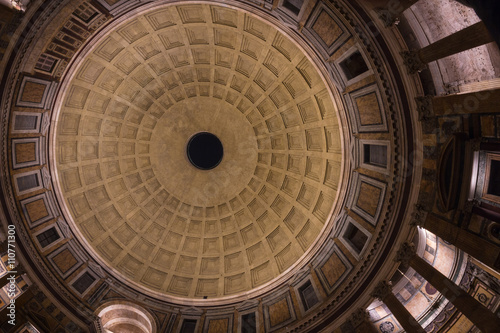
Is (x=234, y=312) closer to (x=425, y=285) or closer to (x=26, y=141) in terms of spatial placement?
(x=425, y=285)

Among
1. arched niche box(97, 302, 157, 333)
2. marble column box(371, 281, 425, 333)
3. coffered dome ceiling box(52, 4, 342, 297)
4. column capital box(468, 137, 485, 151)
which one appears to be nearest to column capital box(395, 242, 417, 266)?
marble column box(371, 281, 425, 333)

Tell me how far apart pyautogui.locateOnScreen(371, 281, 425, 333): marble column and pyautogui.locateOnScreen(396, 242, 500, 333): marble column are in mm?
1737

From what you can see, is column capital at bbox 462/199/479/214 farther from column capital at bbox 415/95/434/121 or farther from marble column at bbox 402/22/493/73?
marble column at bbox 402/22/493/73

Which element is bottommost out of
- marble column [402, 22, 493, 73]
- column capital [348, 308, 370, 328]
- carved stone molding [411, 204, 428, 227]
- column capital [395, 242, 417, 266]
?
column capital [348, 308, 370, 328]

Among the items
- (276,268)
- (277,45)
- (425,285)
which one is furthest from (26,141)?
(425,285)

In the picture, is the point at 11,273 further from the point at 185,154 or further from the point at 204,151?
the point at 204,151

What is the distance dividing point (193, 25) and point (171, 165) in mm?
11381

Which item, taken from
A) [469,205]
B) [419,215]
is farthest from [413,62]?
[419,215]

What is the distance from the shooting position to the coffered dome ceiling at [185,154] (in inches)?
765

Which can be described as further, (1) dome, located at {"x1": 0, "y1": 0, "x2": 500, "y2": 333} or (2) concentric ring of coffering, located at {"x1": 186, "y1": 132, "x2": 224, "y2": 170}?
(2) concentric ring of coffering, located at {"x1": 186, "y1": 132, "x2": 224, "y2": 170}

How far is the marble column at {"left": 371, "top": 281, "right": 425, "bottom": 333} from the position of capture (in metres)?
13.6

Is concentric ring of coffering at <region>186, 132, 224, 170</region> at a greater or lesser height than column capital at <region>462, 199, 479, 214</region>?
greater

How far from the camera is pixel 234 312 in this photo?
21172mm

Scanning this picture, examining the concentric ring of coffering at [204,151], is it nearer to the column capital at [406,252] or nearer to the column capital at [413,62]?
the column capital at [406,252]
